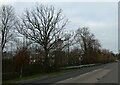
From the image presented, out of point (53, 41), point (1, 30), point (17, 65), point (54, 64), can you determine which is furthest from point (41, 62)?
point (17, 65)

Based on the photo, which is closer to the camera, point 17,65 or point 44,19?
point 17,65

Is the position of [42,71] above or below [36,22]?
below

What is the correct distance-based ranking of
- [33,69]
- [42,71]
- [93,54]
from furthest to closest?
[93,54] < [42,71] < [33,69]

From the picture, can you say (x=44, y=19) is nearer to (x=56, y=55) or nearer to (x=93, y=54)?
(x=56, y=55)

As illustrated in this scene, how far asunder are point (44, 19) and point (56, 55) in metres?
8.32

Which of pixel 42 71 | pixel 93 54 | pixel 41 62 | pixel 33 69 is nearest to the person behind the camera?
pixel 33 69

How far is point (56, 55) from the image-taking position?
6050 centimetres

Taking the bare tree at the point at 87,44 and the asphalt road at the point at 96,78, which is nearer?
the asphalt road at the point at 96,78

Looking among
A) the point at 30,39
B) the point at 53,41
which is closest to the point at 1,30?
the point at 30,39

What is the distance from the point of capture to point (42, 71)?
52250 mm

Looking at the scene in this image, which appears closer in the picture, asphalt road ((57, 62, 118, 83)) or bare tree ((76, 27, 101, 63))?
asphalt road ((57, 62, 118, 83))

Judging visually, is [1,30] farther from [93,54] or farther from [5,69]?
[93,54]

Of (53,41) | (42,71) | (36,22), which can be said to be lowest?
(42,71)

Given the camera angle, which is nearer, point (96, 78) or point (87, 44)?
point (96, 78)
